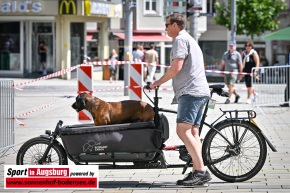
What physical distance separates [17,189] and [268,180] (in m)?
2.65

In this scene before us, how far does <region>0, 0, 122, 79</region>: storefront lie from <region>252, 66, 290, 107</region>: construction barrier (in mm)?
21149

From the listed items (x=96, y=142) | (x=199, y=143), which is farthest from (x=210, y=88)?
(x=96, y=142)

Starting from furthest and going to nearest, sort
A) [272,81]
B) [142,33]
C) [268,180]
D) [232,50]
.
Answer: [142,33] → [232,50] → [272,81] → [268,180]

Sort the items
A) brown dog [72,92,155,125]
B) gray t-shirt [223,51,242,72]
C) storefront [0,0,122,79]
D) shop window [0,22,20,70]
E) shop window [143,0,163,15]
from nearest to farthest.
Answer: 1. brown dog [72,92,155,125]
2. gray t-shirt [223,51,242,72]
3. storefront [0,0,122,79]
4. shop window [0,22,20,70]
5. shop window [143,0,163,15]

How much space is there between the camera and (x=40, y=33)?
42.5m

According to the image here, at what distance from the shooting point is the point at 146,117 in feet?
31.5

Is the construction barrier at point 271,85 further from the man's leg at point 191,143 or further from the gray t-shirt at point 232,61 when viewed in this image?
the man's leg at point 191,143

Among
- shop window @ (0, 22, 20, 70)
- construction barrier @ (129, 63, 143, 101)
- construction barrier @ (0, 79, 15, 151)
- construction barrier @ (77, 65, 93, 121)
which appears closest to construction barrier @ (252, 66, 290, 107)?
construction barrier @ (129, 63, 143, 101)

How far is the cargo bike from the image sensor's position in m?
9.48

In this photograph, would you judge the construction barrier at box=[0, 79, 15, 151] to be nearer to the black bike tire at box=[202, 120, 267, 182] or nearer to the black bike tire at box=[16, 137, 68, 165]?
the black bike tire at box=[16, 137, 68, 165]

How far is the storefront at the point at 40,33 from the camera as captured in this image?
4078 centimetres

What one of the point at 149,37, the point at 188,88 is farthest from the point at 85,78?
the point at 149,37

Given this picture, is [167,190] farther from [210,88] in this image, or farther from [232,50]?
[232,50]

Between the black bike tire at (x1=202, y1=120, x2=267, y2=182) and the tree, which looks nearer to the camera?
the black bike tire at (x1=202, y1=120, x2=267, y2=182)
